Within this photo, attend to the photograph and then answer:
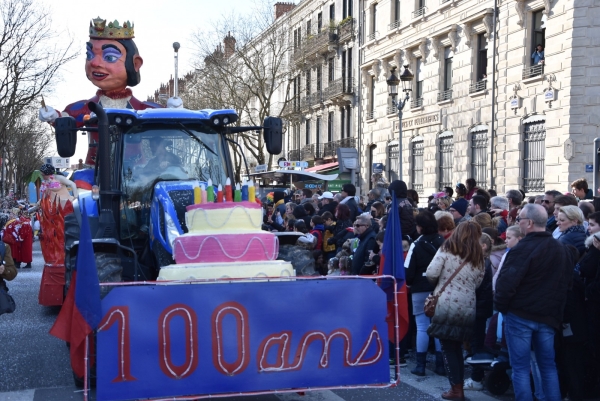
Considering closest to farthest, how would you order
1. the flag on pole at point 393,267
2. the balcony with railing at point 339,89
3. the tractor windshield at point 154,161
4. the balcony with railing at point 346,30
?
the flag on pole at point 393,267 → the tractor windshield at point 154,161 → the balcony with railing at point 346,30 → the balcony with railing at point 339,89

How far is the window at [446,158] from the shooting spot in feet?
90.2

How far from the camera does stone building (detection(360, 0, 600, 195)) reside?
20.2 meters

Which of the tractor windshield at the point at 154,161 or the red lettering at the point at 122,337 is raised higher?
the tractor windshield at the point at 154,161

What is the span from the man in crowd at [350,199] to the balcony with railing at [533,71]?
30.2 ft

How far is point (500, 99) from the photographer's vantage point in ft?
78.6

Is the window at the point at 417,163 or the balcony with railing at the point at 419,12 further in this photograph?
the window at the point at 417,163

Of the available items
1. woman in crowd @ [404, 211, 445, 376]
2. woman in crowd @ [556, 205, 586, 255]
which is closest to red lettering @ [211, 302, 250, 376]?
woman in crowd @ [404, 211, 445, 376]

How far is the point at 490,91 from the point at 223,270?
63.4 feet

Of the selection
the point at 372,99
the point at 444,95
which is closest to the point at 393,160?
the point at 372,99

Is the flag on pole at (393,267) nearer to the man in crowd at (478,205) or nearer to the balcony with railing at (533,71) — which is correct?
the man in crowd at (478,205)

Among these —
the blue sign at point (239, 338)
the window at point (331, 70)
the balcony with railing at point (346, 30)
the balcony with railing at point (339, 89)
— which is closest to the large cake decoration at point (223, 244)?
the blue sign at point (239, 338)

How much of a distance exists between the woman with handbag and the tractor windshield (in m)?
2.92

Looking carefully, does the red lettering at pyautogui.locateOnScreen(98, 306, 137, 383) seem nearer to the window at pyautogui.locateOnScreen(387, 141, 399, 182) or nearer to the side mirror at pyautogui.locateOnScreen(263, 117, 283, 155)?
the side mirror at pyautogui.locateOnScreen(263, 117, 283, 155)

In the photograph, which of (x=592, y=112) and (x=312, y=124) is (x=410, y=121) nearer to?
(x=592, y=112)
